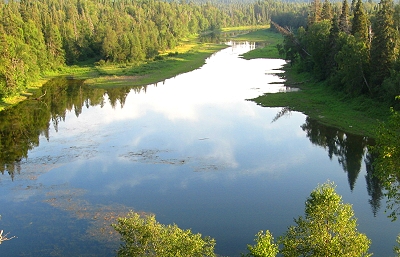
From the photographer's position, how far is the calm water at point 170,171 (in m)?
25.9

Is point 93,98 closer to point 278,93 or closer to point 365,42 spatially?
point 278,93

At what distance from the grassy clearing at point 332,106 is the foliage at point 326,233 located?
25.4 m

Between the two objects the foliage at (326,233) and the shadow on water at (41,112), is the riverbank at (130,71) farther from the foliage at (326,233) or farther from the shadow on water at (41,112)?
the foliage at (326,233)

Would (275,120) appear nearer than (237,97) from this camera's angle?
Yes

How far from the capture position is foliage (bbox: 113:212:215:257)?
51.6 feet

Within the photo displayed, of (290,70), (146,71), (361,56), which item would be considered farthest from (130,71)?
(361,56)

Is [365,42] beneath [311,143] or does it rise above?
above

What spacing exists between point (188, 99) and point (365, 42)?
2468cm

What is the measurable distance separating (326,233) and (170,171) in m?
20.5

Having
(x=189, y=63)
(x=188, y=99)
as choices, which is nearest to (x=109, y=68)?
(x=189, y=63)

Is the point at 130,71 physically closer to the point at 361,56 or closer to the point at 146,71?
the point at 146,71

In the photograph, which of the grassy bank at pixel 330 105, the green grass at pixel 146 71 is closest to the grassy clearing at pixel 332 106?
the grassy bank at pixel 330 105

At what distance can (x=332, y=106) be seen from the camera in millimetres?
51562

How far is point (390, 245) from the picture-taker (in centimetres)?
2336
